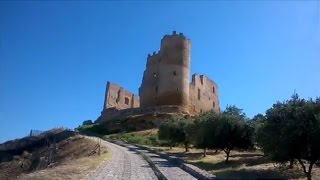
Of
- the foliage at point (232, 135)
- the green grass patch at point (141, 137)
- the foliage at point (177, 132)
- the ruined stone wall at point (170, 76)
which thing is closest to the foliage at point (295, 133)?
the foliage at point (232, 135)

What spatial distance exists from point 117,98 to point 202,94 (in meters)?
16.6

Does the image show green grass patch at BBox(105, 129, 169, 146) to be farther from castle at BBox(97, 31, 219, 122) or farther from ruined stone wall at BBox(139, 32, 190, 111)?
ruined stone wall at BBox(139, 32, 190, 111)

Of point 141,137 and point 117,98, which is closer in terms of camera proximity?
point 141,137

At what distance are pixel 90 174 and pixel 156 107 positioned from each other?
4610 cm

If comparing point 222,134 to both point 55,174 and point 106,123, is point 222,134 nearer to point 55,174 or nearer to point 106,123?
point 55,174

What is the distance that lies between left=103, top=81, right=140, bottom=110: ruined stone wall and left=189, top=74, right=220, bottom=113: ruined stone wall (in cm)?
1460

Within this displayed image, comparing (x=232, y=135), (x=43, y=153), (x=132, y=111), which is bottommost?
(x=43, y=153)

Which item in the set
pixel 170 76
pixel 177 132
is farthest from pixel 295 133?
pixel 170 76

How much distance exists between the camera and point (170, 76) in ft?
223

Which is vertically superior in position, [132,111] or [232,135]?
[132,111]

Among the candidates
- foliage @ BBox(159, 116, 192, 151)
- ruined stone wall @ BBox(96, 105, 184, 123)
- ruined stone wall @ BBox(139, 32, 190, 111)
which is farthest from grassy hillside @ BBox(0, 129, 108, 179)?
ruined stone wall @ BBox(139, 32, 190, 111)

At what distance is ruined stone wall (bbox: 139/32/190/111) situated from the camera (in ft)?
222

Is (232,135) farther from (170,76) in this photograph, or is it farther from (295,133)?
(170,76)

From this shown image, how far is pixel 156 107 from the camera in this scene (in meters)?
64.2
